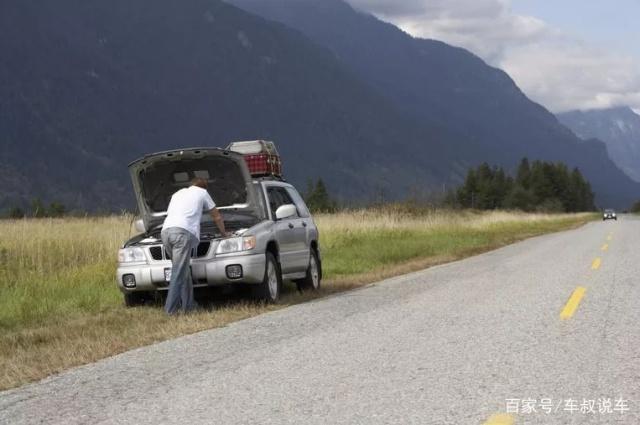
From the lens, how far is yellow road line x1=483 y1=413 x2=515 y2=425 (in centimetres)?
480

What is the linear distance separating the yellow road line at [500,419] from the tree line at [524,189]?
341 ft

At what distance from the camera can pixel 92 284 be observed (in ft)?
43.0

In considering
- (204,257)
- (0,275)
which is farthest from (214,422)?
(0,275)

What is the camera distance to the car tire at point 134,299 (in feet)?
37.0

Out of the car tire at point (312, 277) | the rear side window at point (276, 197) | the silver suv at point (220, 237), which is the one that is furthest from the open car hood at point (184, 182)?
the car tire at point (312, 277)

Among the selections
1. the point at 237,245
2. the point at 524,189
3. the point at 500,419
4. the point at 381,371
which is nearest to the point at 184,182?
the point at 237,245

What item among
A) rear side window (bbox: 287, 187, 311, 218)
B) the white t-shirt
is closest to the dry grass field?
the white t-shirt

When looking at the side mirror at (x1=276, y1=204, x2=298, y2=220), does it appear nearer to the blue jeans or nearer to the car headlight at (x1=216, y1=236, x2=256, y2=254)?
the car headlight at (x1=216, y1=236, x2=256, y2=254)

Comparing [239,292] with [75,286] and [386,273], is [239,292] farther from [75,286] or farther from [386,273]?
[386,273]

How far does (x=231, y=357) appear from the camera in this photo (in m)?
7.22

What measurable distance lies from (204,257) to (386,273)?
590 centimetres

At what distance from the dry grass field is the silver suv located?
1.30 feet

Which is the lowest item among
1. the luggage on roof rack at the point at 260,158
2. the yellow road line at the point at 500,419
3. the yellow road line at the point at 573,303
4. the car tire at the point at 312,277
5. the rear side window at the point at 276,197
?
the yellow road line at the point at 573,303

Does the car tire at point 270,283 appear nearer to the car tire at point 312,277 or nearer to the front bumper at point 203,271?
the front bumper at point 203,271
